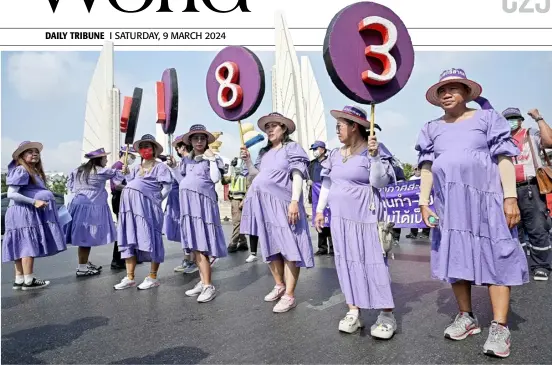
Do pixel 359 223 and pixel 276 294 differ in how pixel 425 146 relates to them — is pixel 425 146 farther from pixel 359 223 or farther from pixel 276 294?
pixel 276 294

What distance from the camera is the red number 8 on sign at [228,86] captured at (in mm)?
4121

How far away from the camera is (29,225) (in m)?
4.96

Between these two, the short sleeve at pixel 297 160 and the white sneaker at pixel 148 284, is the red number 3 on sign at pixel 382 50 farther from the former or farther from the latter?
the white sneaker at pixel 148 284

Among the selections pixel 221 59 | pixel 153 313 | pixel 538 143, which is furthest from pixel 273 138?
pixel 538 143

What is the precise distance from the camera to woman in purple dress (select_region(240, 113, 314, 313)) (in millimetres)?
3736

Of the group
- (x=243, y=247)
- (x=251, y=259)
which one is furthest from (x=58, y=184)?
(x=251, y=259)

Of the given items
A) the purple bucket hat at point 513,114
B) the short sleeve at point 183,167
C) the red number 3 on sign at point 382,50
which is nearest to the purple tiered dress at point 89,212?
the short sleeve at point 183,167

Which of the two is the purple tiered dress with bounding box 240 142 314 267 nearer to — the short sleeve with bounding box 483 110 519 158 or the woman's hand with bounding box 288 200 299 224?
the woman's hand with bounding box 288 200 299 224

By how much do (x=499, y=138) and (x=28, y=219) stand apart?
15.8 ft

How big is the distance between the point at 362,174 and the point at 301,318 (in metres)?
1.22

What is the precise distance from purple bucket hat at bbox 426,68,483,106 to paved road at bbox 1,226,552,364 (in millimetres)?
1544

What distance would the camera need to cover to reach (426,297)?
3945 millimetres

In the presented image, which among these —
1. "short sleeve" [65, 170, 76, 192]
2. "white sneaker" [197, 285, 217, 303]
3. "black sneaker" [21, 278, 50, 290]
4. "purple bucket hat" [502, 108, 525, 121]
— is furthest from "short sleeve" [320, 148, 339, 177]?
"short sleeve" [65, 170, 76, 192]

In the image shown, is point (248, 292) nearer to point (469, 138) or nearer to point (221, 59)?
point (221, 59)
